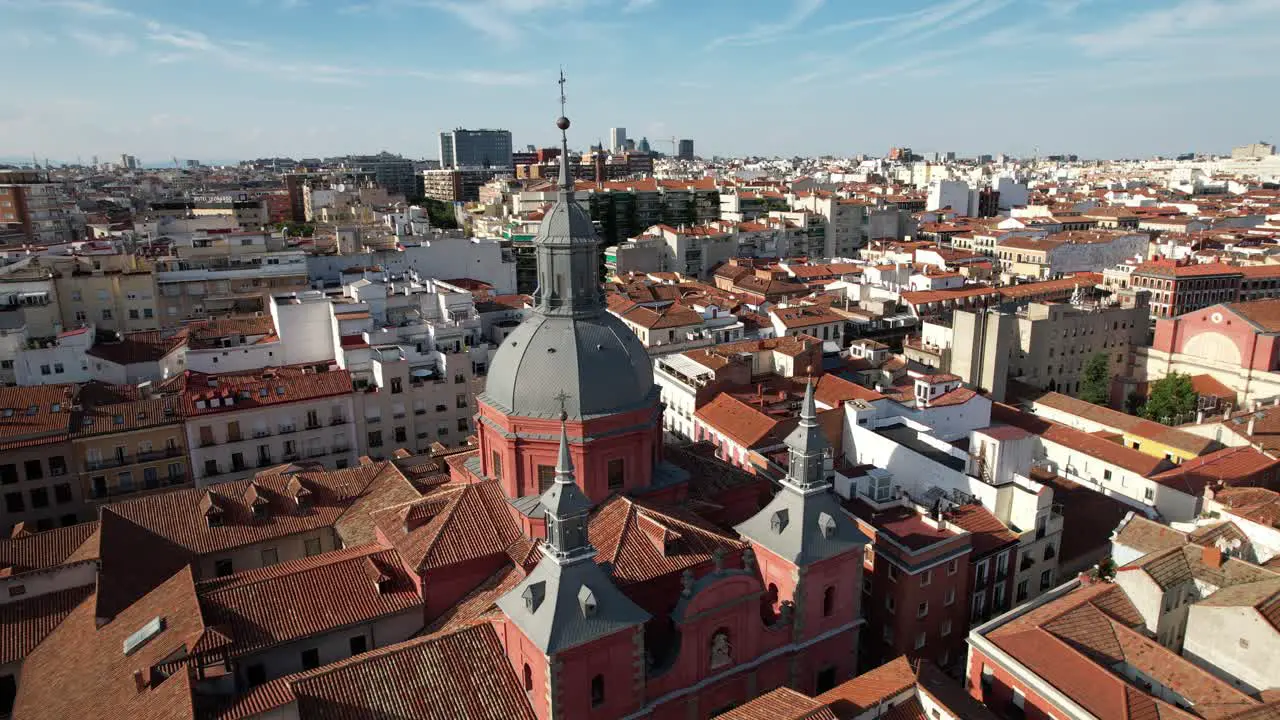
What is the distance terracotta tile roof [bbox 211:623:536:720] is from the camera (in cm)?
2436

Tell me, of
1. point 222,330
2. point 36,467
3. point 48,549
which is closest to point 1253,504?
point 48,549

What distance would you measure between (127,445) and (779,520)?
1468 inches

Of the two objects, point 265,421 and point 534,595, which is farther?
point 265,421

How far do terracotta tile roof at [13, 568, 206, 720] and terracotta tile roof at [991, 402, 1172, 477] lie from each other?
2113 inches

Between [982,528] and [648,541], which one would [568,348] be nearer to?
[648,541]

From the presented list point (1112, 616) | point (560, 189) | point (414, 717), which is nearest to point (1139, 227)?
point (1112, 616)

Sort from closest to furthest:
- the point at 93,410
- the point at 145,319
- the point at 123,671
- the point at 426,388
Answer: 1. the point at 123,671
2. the point at 93,410
3. the point at 426,388
4. the point at 145,319

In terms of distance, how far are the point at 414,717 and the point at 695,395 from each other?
116ft

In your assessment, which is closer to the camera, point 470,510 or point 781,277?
point 470,510

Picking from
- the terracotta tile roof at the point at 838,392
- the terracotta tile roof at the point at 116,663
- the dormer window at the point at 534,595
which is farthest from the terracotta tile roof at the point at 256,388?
the terracotta tile roof at the point at 838,392

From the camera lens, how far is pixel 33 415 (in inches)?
1759

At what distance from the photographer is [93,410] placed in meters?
45.9

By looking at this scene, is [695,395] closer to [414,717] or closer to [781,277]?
[414,717]

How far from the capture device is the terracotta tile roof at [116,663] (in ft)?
81.9
